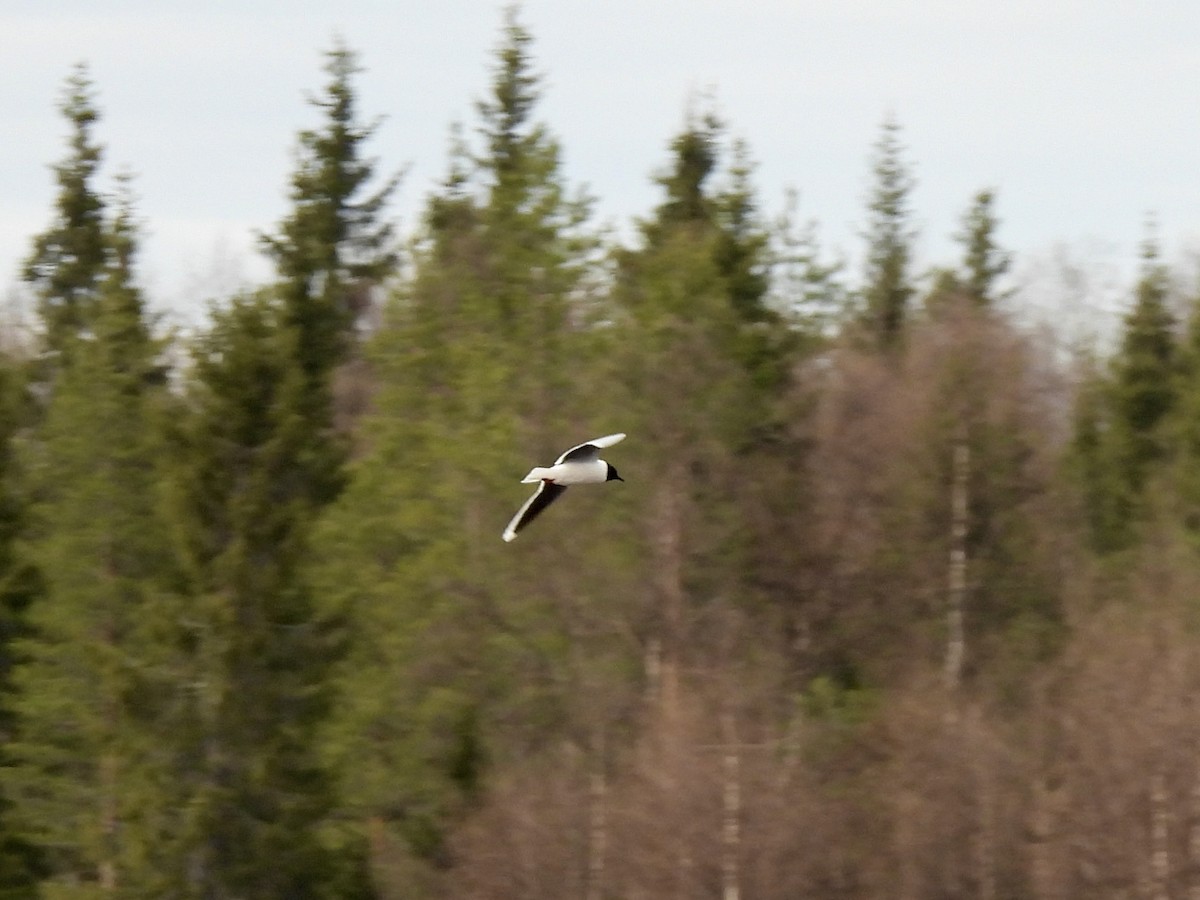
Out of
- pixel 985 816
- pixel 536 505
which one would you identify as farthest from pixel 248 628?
pixel 536 505

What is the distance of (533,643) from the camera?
32.4m

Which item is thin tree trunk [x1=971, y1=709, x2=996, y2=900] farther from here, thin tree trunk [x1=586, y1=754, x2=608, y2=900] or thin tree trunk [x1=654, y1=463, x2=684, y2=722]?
thin tree trunk [x1=586, y1=754, x2=608, y2=900]

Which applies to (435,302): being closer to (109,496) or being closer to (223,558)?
(109,496)

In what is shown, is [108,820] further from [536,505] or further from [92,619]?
[536,505]

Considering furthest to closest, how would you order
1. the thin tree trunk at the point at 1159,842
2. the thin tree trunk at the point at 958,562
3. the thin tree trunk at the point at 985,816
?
1. the thin tree trunk at the point at 958,562
2. the thin tree trunk at the point at 985,816
3. the thin tree trunk at the point at 1159,842

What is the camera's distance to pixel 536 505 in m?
17.4

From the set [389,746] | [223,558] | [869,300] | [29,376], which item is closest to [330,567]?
[389,746]

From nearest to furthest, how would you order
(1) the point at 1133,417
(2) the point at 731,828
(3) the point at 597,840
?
1. (2) the point at 731,828
2. (3) the point at 597,840
3. (1) the point at 1133,417

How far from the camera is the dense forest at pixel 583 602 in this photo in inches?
1087

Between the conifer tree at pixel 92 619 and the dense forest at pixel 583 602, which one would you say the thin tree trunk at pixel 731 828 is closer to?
the dense forest at pixel 583 602

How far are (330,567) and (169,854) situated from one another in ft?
23.2

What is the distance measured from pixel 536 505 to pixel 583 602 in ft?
47.7

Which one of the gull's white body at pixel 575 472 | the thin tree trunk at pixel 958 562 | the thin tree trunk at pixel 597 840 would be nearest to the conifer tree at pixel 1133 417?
the thin tree trunk at pixel 958 562

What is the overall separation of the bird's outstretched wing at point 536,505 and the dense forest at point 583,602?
378 inches
